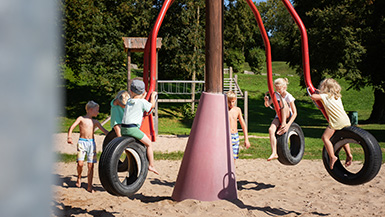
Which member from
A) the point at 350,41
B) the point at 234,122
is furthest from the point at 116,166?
the point at 350,41

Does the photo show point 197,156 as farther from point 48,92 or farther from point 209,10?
point 48,92

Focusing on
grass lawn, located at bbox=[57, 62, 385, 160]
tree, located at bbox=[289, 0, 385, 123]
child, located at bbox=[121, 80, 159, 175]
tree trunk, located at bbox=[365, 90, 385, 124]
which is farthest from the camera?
tree trunk, located at bbox=[365, 90, 385, 124]

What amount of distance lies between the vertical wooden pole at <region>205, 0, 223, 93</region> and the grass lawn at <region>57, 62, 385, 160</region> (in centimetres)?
545

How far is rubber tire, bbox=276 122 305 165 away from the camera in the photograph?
5.71 metres

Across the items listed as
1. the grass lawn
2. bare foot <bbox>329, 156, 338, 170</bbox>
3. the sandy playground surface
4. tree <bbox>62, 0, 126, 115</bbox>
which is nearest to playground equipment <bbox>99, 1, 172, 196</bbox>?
the sandy playground surface

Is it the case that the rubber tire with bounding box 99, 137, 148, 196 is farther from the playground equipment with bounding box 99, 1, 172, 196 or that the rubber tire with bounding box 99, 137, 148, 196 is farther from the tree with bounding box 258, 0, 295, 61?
the tree with bounding box 258, 0, 295, 61

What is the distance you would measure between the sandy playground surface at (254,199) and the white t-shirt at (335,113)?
1.50 meters

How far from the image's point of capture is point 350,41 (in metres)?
21.0

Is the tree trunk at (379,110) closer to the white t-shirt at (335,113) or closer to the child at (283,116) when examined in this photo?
the child at (283,116)

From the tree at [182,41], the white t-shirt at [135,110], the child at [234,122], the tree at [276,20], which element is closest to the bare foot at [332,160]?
the child at [234,122]

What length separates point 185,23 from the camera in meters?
23.8

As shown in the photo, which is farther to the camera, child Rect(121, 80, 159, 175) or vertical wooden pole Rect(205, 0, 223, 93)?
vertical wooden pole Rect(205, 0, 223, 93)

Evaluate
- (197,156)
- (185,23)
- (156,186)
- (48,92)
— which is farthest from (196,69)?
(48,92)

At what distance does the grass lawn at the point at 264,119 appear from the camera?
1310 centimetres
